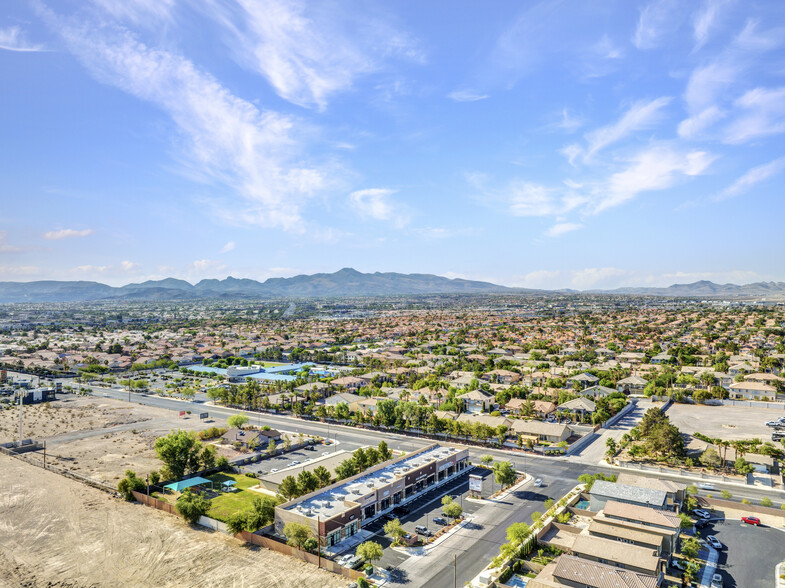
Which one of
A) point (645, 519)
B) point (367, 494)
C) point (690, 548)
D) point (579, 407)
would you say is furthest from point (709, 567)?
point (579, 407)

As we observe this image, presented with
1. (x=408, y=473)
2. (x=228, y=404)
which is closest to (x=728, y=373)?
(x=408, y=473)

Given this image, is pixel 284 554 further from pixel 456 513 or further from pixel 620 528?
pixel 620 528

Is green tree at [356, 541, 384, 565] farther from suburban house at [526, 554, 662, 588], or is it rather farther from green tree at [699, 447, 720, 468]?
green tree at [699, 447, 720, 468]

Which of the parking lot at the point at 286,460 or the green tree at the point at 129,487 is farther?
the parking lot at the point at 286,460

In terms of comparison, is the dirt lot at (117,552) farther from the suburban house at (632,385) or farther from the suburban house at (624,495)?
the suburban house at (632,385)

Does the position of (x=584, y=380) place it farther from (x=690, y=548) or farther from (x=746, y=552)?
(x=690, y=548)

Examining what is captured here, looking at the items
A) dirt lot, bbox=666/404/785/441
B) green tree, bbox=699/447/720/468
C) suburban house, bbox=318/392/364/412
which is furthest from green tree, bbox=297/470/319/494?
dirt lot, bbox=666/404/785/441

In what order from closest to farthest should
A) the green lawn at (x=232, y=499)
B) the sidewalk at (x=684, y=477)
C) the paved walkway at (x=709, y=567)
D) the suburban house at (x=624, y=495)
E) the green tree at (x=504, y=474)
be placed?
the paved walkway at (x=709, y=567) < the suburban house at (x=624, y=495) < the green lawn at (x=232, y=499) < the green tree at (x=504, y=474) < the sidewalk at (x=684, y=477)

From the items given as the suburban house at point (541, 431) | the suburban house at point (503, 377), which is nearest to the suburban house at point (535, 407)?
the suburban house at point (541, 431)
